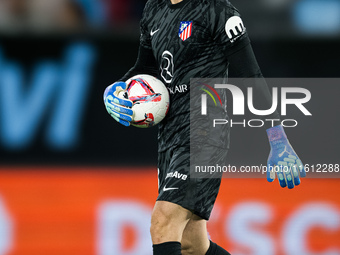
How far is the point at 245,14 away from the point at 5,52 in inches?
106

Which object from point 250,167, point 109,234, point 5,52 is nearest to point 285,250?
point 109,234

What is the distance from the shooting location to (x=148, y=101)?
3014 millimetres

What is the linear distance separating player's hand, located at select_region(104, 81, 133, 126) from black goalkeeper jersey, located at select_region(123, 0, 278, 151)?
206 mm

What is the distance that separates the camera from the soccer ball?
3.01 m

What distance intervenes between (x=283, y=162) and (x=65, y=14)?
4.75m

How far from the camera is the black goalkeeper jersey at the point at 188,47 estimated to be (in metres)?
2.96

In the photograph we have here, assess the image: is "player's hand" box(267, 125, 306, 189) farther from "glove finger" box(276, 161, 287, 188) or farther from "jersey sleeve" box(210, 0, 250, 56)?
"jersey sleeve" box(210, 0, 250, 56)

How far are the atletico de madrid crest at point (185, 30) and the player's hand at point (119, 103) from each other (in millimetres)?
393

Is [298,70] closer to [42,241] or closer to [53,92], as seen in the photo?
[53,92]

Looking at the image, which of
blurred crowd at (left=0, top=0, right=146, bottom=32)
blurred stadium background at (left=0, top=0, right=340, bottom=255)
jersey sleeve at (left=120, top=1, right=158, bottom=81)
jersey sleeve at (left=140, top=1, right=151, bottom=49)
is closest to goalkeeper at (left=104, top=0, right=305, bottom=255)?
jersey sleeve at (left=140, top=1, right=151, bottom=49)

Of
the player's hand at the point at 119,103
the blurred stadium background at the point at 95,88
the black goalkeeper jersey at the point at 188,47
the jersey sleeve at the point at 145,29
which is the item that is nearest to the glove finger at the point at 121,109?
the player's hand at the point at 119,103

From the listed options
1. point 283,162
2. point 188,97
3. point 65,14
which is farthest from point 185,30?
point 65,14

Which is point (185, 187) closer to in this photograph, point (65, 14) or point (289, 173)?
point (289, 173)

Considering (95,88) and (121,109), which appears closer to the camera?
(121,109)
